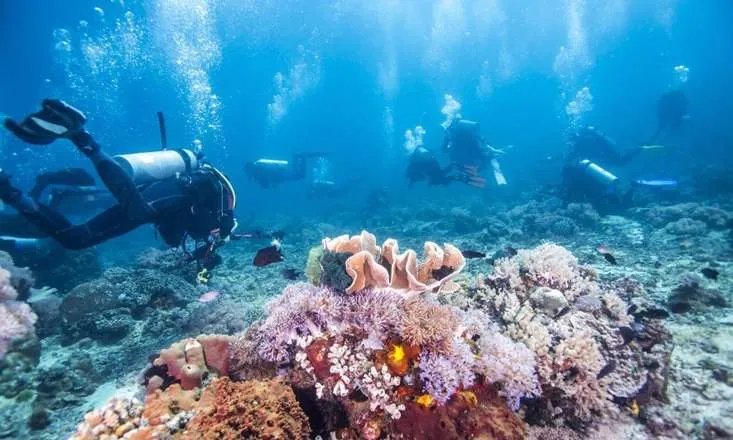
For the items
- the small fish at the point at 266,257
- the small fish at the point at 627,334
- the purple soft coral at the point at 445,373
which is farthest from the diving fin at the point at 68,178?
the small fish at the point at 627,334

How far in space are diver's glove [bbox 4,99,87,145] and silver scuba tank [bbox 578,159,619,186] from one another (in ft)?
53.7

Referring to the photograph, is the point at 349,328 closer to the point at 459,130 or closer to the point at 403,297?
the point at 403,297

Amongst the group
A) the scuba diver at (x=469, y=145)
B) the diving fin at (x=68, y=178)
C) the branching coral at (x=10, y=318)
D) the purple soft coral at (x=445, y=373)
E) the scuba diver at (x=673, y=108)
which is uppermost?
the scuba diver at (x=673, y=108)

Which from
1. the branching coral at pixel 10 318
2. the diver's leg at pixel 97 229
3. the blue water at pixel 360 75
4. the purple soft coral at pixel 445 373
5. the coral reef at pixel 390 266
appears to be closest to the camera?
the purple soft coral at pixel 445 373

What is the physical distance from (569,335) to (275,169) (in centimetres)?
1948

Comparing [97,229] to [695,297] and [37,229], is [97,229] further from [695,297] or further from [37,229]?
[695,297]

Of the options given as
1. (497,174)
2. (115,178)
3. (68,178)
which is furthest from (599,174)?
(68,178)

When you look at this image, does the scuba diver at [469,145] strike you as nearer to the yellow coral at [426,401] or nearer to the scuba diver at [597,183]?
the scuba diver at [597,183]

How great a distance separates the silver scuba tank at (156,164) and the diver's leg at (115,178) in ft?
2.42

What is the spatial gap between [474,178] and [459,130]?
682cm

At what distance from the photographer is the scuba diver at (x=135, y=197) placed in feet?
16.8

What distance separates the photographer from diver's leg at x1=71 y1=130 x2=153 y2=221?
5469mm

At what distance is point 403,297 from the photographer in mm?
2992

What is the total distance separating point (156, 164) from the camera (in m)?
6.94
